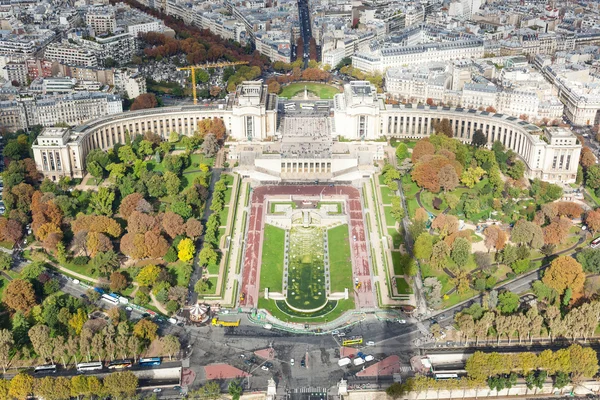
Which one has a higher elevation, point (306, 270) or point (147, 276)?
point (147, 276)

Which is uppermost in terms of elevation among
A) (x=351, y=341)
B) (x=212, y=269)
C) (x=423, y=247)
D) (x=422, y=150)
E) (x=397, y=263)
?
(x=422, y=150)

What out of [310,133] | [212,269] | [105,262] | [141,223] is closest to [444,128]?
[310,133]

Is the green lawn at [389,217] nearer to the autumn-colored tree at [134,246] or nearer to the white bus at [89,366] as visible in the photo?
the autumn-colored tree at [134,246]

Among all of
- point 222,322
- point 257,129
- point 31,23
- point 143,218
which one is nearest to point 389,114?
point 257,129

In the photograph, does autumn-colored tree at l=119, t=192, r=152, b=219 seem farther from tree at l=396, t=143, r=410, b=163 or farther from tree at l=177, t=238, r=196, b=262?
tree at l=396, t=143, r=410, b=163

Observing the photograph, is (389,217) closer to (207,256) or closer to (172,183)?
(207,256)
